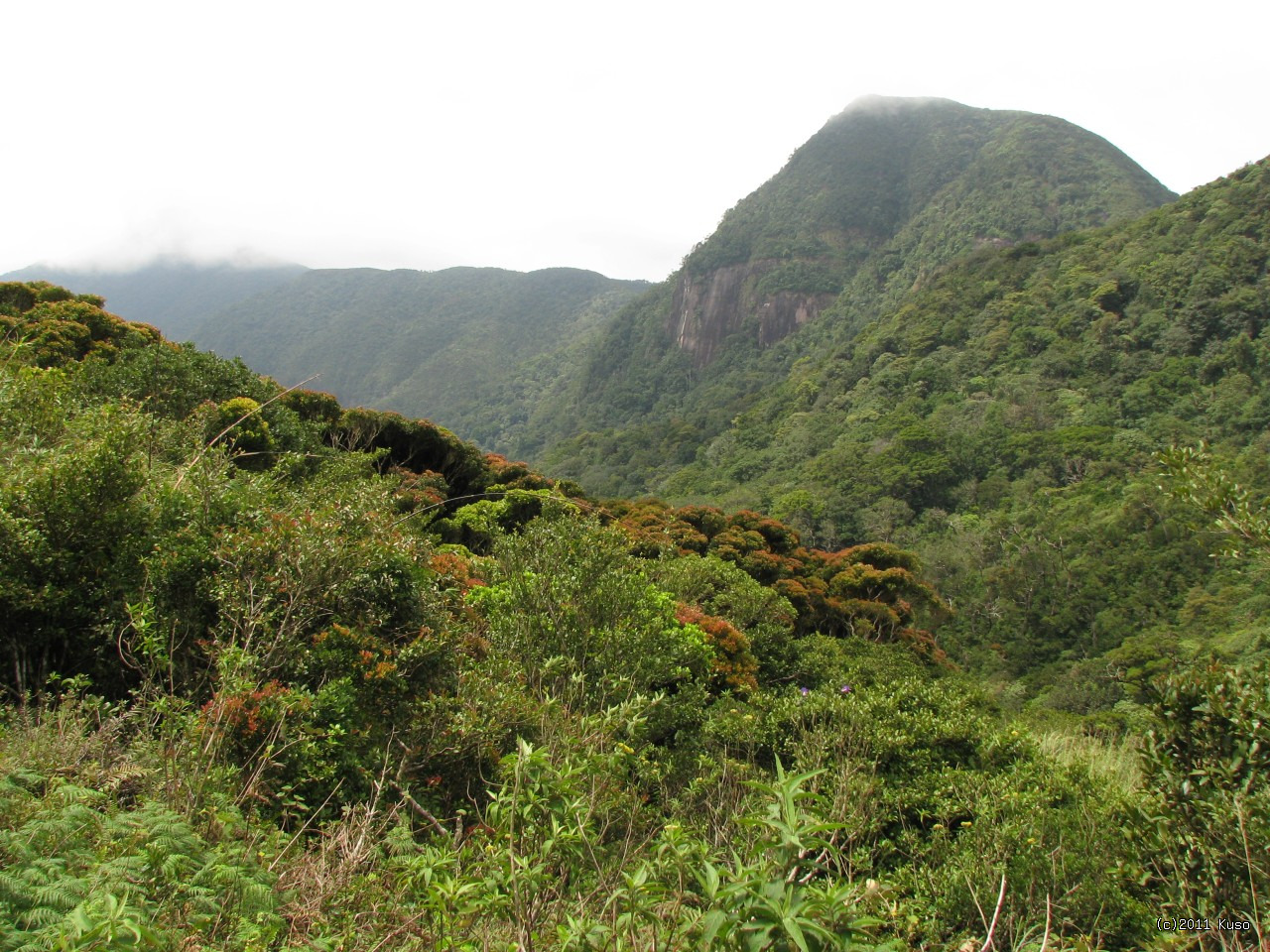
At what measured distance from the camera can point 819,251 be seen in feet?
376

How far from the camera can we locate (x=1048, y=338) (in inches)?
2126

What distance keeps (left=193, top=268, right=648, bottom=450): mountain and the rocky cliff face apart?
→ 3078 cm

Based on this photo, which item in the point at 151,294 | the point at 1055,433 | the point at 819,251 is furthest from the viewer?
the point at 151,294

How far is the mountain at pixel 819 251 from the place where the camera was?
9312 cm

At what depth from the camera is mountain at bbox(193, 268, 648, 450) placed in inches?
5231

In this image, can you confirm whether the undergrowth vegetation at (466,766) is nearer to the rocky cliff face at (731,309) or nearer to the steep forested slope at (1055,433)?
the steep forested slope at (1055,433)

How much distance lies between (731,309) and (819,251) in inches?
656

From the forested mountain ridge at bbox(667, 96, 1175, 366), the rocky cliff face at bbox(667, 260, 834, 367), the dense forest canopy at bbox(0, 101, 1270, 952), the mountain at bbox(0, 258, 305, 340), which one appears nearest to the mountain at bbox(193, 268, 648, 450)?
the mountain at bbox(0, 258, 305, 340)

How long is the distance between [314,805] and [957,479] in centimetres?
4780

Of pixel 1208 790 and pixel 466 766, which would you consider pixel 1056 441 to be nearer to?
pixel 1208 790

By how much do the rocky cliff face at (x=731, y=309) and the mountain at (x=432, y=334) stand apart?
3078 cm

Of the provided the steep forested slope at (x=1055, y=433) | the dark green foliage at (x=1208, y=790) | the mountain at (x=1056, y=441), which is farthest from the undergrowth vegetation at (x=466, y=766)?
the mountain at (x=1056, y=441)

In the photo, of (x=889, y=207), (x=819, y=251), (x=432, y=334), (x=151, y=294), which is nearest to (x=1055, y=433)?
(x=819, y=251)

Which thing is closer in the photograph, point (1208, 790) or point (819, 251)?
point (1208, 790)
